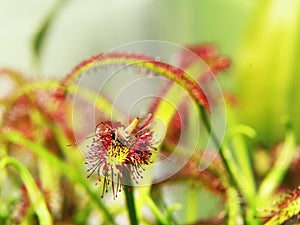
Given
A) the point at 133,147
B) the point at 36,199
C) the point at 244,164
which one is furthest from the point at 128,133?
the point at 244,164

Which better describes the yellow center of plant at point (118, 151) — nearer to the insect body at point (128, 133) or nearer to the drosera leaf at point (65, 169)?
the insect body at point (128, 133)

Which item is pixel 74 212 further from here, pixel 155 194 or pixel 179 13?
pixel 179 13

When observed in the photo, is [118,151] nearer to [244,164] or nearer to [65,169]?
[65,169]

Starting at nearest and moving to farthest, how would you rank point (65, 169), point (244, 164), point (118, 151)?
point (118, 151) → point (65, 169) → point (244, 164)

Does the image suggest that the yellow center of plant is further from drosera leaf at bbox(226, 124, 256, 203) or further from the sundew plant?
drosera leaf at bbox(226, 124, 256, 203)

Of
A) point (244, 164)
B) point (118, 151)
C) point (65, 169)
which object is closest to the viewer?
point (118, 151)

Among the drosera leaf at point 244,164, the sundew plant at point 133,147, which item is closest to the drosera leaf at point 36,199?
the sundew plant at point 133,147

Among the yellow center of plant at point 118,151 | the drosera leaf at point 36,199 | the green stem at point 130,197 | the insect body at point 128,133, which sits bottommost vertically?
the green stem at point 130,197

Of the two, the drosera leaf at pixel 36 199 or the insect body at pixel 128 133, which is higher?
the drosera leaf at pixel 36 199

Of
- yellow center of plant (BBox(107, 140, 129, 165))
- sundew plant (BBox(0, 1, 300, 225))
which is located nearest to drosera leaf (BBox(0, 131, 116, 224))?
sundew plant (BBox(0, 1, 300, 225))
